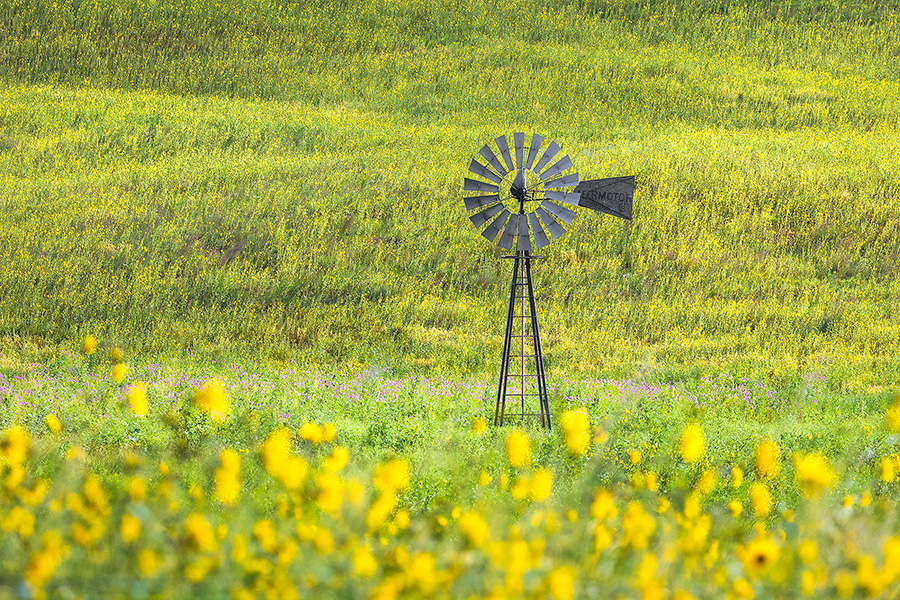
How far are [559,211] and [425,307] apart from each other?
282 inches

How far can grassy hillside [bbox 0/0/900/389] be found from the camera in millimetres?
13727

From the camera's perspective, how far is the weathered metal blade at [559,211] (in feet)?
26.0

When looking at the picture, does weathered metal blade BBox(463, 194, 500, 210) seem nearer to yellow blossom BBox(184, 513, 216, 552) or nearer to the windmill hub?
the windmill hub

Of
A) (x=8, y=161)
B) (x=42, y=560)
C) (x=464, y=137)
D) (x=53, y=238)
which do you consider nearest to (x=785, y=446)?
(x=42, y=560)

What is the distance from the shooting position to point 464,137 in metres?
27.2

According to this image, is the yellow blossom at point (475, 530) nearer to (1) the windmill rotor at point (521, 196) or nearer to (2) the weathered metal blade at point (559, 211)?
(1) the windmill rotor at point (521, 196)

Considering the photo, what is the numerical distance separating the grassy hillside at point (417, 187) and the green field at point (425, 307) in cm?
12

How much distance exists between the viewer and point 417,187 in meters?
20.7

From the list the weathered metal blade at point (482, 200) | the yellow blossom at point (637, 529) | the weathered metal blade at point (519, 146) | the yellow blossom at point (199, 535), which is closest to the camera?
the yellow blossom at point (199, 535)

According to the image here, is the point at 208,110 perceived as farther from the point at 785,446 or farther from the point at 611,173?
the point at 785,446

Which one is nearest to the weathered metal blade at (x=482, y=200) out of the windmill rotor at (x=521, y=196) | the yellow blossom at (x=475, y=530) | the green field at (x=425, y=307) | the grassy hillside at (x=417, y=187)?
the windmill rotor at (x=521, y=196)

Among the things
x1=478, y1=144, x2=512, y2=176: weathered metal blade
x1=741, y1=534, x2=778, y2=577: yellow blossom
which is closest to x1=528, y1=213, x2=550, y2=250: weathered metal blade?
x1=478, y1=144, x2=512, y2=176: weathered metal blade

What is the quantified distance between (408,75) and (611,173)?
54.4 ft

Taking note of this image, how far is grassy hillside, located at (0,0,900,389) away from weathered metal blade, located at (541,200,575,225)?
4.23 m
